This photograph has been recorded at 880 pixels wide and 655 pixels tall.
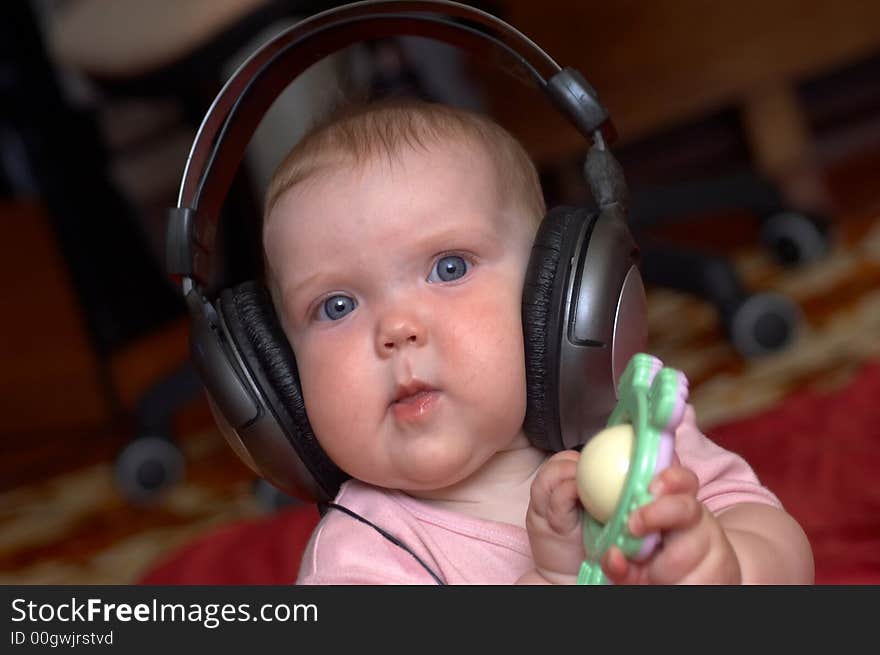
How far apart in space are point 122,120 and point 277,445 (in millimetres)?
3030

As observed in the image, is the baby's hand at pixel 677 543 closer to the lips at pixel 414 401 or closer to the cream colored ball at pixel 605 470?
the cream colored ball at pixel 605 470

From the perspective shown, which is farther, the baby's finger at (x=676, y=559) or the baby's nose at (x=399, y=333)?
the baby's nose at (x=399, y=333)

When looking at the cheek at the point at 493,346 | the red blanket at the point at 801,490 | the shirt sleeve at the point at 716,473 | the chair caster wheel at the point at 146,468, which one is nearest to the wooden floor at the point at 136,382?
the chair caster wheel at the point at 146,468

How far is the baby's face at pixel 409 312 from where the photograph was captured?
2.41 feet

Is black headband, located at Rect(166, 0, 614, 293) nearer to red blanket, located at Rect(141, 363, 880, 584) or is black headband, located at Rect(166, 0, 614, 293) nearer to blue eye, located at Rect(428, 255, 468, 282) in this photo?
blue eye, located at Rect(428, 255, 468, 282)

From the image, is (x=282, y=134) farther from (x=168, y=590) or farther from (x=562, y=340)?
(x=168, y=590)

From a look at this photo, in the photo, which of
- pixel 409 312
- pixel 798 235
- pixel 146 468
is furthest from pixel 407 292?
pixel 798 235

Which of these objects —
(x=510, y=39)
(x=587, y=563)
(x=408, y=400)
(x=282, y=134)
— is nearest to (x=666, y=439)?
(x=587, y=563)

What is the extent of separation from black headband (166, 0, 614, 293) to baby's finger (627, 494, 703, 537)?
1.15 ft

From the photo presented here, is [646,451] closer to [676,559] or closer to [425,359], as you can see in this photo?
[676,559]

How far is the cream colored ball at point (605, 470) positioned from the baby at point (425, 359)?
0.22 ft

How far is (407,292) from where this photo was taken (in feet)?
2.48

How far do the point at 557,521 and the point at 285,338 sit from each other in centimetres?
26

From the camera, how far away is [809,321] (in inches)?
72.5
